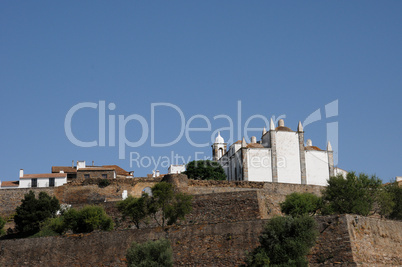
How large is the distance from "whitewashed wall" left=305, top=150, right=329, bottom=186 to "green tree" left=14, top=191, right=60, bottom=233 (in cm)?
2813

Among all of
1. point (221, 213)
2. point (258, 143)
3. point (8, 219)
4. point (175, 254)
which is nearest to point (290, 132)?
point (258, 143)

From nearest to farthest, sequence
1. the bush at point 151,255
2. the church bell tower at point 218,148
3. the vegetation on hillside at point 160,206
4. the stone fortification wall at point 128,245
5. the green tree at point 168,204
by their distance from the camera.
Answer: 1. the bush at point 151,255
2. the stone fortification wall at point 128,245
3. the green tree at point 168,204
4. the vegetation on hillside at point 160,206
5. the church bell tower at point 218,148

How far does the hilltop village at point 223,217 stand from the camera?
36062mm

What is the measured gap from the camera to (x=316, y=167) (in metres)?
70.2

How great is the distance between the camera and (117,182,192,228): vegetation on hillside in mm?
46281

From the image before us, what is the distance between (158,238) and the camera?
39.2 metres

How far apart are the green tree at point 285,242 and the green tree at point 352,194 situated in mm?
12466

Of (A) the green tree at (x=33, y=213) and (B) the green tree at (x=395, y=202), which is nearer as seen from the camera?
(B) the green tree at (x=395, y=202)

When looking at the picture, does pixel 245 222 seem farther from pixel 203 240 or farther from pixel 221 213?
pixel 221 213

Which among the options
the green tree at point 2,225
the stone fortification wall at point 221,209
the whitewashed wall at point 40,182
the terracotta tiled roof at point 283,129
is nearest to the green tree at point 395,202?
the stone fortification wall at point 221,209

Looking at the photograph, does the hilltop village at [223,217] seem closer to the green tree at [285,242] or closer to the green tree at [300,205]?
the green tree at [285,242]

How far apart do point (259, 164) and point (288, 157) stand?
128 inches

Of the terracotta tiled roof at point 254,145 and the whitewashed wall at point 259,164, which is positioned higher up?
the terracotta tiled roof at point 254,145

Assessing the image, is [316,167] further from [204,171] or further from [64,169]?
[64,169]
